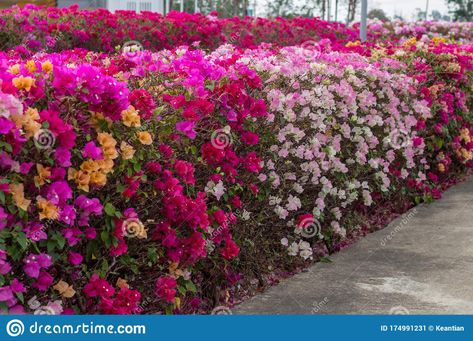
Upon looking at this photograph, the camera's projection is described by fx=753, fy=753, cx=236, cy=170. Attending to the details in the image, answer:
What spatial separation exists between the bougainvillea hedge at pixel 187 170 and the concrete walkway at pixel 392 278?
→ 0.23 m

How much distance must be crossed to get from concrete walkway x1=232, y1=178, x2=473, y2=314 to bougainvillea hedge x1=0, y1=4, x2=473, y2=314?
0.23 metres

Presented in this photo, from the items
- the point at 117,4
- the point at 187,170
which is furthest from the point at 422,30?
the point at 187,170

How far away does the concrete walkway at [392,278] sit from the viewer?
4.09 metres

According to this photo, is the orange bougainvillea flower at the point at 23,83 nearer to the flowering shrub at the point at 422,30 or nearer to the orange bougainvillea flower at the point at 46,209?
the orange bougainvillea flower at the point at 46,209

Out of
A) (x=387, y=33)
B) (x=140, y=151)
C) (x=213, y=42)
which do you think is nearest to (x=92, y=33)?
(x=213, y=42)

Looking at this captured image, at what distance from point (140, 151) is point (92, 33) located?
5.74 m

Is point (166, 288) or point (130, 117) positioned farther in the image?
point (166, 288)

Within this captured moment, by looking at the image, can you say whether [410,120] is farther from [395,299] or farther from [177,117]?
[177,117]

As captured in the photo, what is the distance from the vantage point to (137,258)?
11.8 ft

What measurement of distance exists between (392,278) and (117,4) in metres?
16.3

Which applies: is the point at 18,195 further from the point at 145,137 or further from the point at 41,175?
the point at 145,137

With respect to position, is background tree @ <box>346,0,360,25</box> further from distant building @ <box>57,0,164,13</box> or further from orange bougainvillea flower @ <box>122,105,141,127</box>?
orange bougainvillea flower @ <box>122,105,141,127</box>

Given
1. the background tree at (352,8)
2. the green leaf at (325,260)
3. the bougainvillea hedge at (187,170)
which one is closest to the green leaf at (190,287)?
the bougainvillea hedge at (187,170)

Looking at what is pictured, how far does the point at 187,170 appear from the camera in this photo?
368 centimetres
